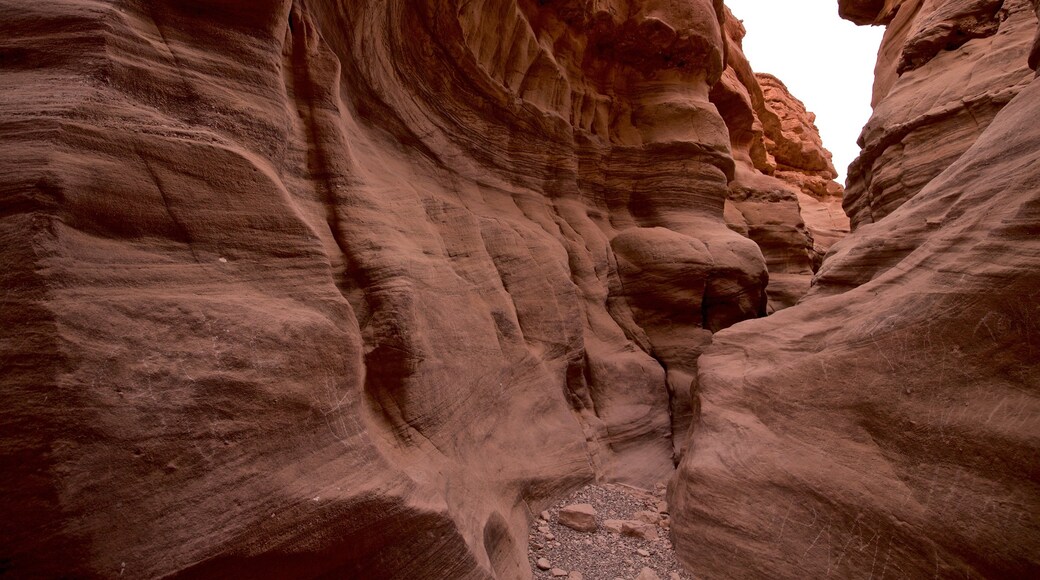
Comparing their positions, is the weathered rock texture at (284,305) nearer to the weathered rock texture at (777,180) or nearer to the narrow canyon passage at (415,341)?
the narrow canyon passage at (415,341)

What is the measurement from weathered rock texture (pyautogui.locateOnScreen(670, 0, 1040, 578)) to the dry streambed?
26 cm

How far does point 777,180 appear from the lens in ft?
53.4

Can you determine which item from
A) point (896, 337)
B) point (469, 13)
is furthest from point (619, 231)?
point (896, 337)

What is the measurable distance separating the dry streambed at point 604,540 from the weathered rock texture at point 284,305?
0.27 m

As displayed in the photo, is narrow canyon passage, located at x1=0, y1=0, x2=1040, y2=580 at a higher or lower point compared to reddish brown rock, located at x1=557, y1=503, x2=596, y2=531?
higher

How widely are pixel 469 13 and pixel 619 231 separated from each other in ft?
15.3

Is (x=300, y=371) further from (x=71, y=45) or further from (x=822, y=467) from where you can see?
(x=822, y=467)

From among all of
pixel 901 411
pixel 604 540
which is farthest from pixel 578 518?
pixel 901 411

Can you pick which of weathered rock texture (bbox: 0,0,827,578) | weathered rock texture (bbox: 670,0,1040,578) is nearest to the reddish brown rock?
weathered rock texture (bbox: 0,0,827,578)

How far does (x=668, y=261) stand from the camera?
861cm

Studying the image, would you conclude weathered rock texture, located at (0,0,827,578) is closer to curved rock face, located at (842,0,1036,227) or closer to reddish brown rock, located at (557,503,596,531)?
reddish brown rock, located at (557,503,596,531)

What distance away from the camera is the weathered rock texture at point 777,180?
43.1ft

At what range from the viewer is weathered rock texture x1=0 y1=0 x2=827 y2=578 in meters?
2.38

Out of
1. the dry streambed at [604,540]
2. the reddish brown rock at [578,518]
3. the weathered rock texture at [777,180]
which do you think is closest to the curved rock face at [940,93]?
the weathered rock texture at [777,180]
